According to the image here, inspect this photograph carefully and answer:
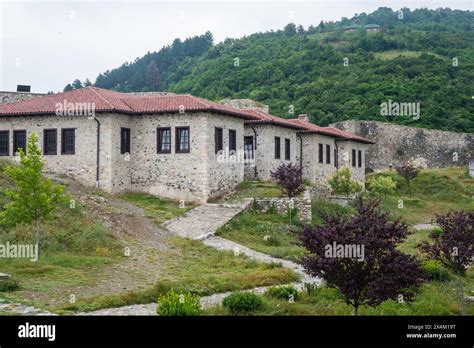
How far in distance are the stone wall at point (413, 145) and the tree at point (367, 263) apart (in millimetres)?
46220

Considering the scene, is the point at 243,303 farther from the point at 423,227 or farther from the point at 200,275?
the point at 423,227

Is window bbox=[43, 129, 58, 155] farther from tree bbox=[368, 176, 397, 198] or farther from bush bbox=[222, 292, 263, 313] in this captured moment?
tree bbox=[368, 176, 397, 198]

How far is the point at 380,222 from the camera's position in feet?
51.4

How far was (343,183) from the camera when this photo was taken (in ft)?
128

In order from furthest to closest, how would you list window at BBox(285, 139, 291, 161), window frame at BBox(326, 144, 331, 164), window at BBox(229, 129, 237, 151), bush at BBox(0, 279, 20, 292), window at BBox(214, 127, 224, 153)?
Result: window frame at BBox(326, 144, 331, 164), window at BBox(285, 139, 291, 161), window at BBox(229, 129, 237, 151), window at BBox(214, 127, 224, 153), bush at BBox(0, 279, 20, 292)

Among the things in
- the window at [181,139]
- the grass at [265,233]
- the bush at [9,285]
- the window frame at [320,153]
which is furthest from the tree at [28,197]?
the window frame at [320,153]

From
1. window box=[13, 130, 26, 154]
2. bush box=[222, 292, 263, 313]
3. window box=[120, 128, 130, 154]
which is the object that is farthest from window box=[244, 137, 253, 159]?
bush box=[222, 292, 263, 313]

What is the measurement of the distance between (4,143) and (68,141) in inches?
150

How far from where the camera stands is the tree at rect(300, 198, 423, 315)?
50.0 feet

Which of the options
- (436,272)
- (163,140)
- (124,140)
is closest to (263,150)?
(163,140)

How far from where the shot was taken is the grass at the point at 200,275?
1702 centimetres

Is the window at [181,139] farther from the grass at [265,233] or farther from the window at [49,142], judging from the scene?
the window at [49,142]

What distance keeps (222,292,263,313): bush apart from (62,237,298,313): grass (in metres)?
2.13

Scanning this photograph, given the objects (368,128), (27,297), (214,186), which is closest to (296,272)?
(27,297)
